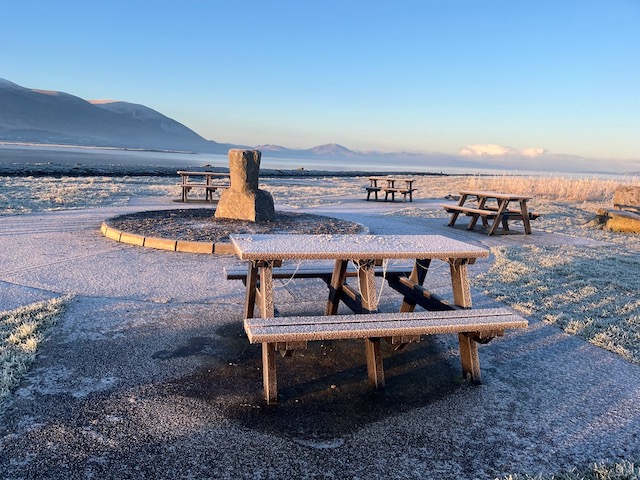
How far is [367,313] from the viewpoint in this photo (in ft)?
10.6

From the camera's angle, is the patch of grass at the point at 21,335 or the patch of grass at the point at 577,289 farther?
the patch of grass at the point at 577,289

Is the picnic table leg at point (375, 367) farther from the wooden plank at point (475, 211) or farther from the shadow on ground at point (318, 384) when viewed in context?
the wooden plank at point (475, 211)

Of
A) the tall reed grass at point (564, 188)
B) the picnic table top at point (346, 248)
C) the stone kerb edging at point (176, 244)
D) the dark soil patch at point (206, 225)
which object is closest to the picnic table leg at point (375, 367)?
the picnic table top at point (346, 248)

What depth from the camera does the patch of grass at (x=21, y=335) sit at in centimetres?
292

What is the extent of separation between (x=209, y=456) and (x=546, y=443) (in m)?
1.71

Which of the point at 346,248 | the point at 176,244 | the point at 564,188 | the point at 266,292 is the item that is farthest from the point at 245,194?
the point at 564,188

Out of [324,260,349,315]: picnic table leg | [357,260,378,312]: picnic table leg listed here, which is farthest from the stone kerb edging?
[357,260,378,312]: picnic table leg

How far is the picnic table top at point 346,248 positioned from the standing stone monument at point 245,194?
5.15 m

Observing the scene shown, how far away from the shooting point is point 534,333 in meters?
4.18

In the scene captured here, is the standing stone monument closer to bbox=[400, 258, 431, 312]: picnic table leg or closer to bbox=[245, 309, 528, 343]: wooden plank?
bbox=[400, 258, 431, 312]: picnic table leg

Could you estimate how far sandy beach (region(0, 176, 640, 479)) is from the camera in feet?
7.56

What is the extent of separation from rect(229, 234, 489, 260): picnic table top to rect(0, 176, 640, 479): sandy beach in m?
0.82

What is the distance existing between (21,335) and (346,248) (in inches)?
94.5

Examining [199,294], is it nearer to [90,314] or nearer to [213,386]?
[90,314]
